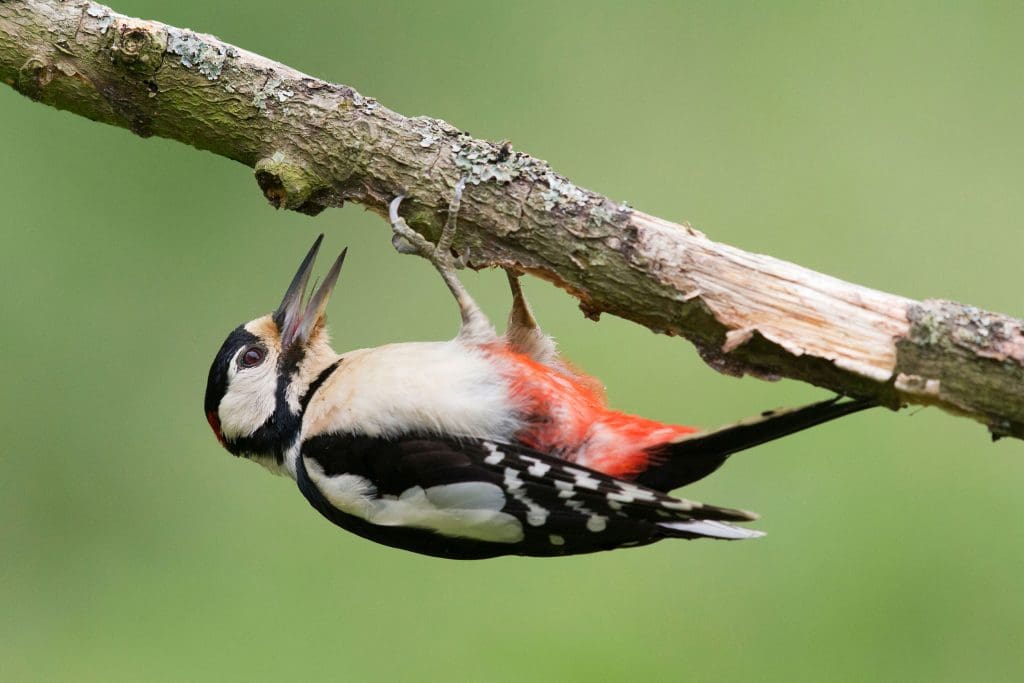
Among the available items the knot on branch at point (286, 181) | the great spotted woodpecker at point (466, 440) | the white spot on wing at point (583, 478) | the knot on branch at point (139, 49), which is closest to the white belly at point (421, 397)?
the great spotted woodpecker at point (466, 440)

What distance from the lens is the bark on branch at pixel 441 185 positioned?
243cm

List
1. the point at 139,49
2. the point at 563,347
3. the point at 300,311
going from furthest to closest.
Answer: the point at 563,347 < the point at 300,311 < the point at 139,49

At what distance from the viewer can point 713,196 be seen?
4.78 m

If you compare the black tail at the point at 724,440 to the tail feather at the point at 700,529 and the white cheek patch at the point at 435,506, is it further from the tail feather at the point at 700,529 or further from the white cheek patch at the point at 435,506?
the white cheek patch at the point at 435,506

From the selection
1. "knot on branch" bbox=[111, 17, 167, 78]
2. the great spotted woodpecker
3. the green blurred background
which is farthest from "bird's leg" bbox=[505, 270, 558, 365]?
the green blurred background

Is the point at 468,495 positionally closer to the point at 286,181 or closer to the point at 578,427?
the point at 578,427

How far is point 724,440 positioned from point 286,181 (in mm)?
1006

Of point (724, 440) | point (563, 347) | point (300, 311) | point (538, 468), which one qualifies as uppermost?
point (563, 347)

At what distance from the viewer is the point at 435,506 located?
2.79 metres

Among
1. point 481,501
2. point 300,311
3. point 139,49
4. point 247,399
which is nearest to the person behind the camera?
point 139,49

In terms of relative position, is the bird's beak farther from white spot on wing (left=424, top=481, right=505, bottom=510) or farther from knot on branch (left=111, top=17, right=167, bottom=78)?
knot on branch (left=111, top=17, right=167, bottom=78)

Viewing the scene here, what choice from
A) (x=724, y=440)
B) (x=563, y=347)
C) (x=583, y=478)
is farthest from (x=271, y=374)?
(x=563, y=347)

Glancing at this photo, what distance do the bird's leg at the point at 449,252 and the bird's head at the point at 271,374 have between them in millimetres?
278

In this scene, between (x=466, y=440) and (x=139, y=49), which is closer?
(x=139, y=49)
